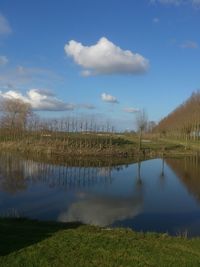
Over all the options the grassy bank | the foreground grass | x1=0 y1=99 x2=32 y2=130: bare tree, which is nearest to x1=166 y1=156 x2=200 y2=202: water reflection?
the grassy bank

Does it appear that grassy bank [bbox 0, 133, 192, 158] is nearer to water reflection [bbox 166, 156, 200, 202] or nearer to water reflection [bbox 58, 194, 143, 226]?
water reflection [bbox 166, 156, 200, 202]

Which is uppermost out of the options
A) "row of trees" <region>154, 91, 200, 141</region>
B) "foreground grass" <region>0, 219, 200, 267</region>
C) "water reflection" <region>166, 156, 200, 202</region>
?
"row of trees" <region>154, 91, 200, 141</region>

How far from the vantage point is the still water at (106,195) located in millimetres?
18391

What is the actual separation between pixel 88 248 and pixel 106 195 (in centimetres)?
1471

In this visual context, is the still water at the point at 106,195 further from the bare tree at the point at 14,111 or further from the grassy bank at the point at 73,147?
the bare tree at the point at 14,111

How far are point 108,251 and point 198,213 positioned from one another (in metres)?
11.2

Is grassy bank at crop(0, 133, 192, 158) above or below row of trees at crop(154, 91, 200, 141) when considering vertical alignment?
below

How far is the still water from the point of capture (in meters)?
18.4

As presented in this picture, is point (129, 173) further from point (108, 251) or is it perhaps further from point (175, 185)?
point (108, 251)

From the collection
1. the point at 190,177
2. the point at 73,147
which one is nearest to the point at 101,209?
the point at 190,177

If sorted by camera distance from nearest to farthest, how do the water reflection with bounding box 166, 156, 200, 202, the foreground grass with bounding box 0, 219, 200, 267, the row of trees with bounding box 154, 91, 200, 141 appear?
the foreground grass with bounding box 0, 219, 200, 267
the water reflection with bounding box 166, 156, 200, 202
the row of trees with bounding box 154, 91, 200, 141

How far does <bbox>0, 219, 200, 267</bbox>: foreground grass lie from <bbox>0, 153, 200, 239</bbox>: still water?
4084 mm

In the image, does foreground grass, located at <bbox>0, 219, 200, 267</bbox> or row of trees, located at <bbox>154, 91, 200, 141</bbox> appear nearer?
foreground grass, located at <bbox>0, 219, 200, 267</bbox>

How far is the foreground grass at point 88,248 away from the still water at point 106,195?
13.4ft
